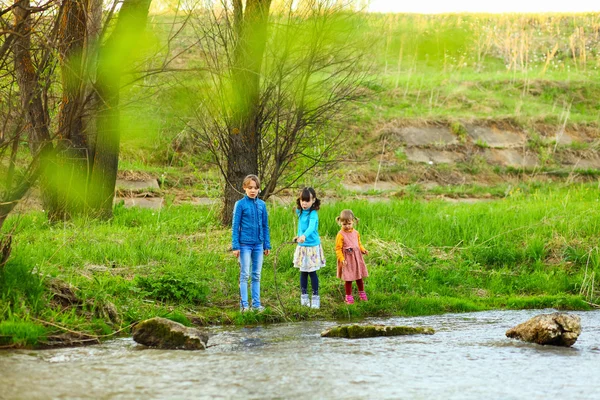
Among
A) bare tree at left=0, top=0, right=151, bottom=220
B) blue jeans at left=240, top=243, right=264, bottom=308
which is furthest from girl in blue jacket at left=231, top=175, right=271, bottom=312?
bare tree at left=0, top=0, right=151, bottom=220

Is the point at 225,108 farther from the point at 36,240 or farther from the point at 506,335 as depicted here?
the point at 506,335

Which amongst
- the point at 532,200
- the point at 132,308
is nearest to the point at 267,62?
the point at 132,308

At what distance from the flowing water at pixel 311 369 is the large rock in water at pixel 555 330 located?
5.1 inches

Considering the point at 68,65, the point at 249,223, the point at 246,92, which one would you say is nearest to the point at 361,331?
the point at 249,223

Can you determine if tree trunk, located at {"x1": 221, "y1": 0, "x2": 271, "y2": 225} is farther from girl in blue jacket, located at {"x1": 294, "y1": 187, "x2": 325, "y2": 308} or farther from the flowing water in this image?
the flowing water

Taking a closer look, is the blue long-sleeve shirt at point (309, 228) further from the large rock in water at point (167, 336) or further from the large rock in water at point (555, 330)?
the large rock in water at point (555, 330)

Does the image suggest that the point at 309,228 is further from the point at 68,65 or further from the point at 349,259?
the point at 68,65

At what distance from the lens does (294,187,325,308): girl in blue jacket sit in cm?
1104

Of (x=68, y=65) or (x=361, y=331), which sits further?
(x=361, y=331)

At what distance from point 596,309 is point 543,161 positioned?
13.2 meters

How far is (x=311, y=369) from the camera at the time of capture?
23.8ft

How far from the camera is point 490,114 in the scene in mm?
26719

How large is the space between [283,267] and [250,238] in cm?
210

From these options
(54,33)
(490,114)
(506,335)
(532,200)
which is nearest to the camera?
(54,33)
